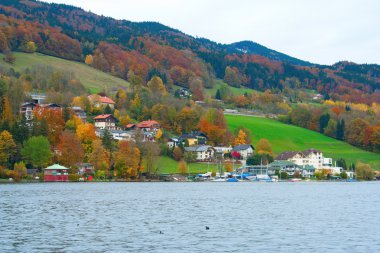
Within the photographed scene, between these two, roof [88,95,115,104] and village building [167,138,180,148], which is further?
roof [88,95,115,104]

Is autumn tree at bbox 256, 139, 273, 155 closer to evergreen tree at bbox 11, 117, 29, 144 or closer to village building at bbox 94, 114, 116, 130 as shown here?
village building at bbox 94, 114, 116, 130

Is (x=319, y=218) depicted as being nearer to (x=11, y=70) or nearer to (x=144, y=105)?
(x=144, y=105)

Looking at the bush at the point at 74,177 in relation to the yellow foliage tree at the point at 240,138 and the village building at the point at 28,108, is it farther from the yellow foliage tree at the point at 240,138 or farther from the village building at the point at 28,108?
the yellow foliage tree at the point at 240,138

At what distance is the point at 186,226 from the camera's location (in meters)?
44.1

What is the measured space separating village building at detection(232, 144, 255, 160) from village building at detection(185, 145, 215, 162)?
6.46 meters

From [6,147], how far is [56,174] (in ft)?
33.2

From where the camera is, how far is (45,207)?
59062 mm

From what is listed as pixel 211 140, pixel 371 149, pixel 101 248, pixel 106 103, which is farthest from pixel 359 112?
pixel 101 248

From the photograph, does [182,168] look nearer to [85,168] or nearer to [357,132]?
[85,168]

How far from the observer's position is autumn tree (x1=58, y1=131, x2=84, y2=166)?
119 metres

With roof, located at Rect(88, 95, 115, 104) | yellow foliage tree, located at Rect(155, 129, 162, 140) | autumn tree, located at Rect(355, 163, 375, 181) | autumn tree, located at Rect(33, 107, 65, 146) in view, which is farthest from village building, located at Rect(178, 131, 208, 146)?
autumn tree, located at Rect(355, 163, 375, 181)

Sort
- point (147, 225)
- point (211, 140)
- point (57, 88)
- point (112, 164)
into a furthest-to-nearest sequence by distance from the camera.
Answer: point (57, 88) → point (211, 140) → point (112, 164) → point (147, 225)

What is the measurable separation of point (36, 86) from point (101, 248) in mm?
146548

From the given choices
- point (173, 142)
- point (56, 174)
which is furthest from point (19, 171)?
point (173, 142)
